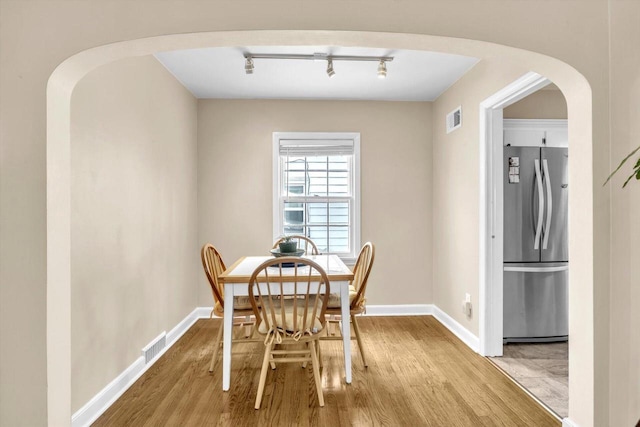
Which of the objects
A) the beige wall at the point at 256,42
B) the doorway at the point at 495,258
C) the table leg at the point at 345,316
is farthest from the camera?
the doorway at the point at 495,258

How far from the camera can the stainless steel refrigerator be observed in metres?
3.38

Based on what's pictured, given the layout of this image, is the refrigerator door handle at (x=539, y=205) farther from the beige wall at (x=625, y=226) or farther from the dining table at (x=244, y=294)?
the dining table at (x=244, y=294)

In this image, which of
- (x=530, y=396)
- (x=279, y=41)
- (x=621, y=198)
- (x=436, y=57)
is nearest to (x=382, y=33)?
(x=279, y=41)

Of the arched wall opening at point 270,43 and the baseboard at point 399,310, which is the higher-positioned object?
the arched wall opening at point 270,43

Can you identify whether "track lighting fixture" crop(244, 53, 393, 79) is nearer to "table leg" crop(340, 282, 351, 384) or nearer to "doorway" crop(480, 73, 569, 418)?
"doorway" crop(480, 73, 569, 418)

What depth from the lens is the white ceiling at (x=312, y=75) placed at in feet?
10.4

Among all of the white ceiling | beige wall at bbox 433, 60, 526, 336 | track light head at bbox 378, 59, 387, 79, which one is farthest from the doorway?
track light head at bbox 378, 59, 387, 79

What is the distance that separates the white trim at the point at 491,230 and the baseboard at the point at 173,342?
20 cm

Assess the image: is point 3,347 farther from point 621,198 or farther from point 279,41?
point 621,198

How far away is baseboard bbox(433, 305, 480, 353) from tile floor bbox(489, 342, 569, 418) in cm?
20

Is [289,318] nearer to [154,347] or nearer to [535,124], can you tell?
[154,347]

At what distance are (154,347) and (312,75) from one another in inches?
110

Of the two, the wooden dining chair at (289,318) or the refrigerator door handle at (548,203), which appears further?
the refrigerator door handle at (548,203)

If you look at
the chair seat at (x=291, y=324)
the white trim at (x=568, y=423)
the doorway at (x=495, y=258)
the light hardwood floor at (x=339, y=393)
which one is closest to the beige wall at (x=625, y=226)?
the white trim at (x=568, y=423)
